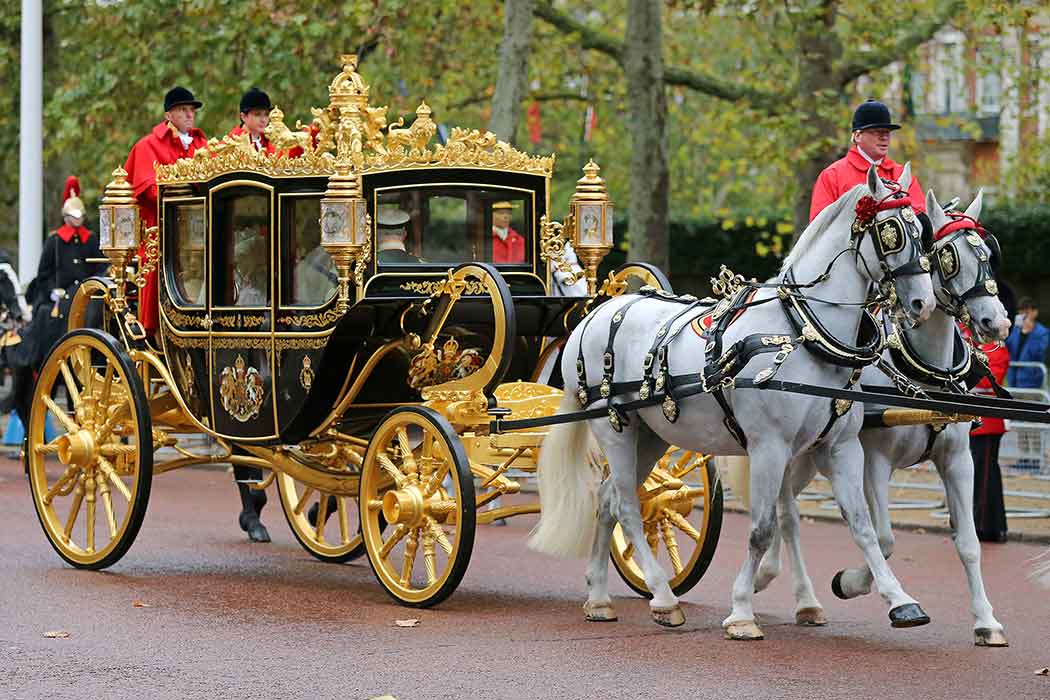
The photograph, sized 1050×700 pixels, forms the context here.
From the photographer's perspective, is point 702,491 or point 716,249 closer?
point 702,491

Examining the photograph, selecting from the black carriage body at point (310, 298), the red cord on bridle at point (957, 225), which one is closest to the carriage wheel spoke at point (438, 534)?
the black carriage body at point (310, 298)

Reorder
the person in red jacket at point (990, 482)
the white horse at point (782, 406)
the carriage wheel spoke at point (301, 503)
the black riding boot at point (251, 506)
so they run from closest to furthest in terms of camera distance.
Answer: the white horse at point (782, 406)
the carriage wheel spoke at point (301, 503)
the black riding boot at point (251, 506)
the person in red jacket at point (990, 482)

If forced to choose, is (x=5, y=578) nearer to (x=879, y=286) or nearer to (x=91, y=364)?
(x=91, y=364)

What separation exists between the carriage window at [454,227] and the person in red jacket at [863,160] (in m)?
1.81

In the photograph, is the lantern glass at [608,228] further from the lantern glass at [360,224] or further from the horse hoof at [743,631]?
the horse hoof at [743,631]

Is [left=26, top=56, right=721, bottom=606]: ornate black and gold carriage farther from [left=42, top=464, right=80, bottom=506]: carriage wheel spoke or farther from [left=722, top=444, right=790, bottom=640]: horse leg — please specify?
[left=722, top=444, right=790, bottom=640]: horse leg

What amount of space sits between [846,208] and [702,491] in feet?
6.60

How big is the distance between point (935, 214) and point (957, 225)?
0.11 metres

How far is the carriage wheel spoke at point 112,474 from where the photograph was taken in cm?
1028

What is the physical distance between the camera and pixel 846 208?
8094mm

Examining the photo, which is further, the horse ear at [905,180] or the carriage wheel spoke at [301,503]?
the carriage wheel spoke at [301,503]

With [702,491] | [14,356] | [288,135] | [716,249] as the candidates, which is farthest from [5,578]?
[716,249]

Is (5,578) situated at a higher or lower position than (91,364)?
lower

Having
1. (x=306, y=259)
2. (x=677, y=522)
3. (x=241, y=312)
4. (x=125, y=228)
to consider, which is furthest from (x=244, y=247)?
(x=677, y=522)
